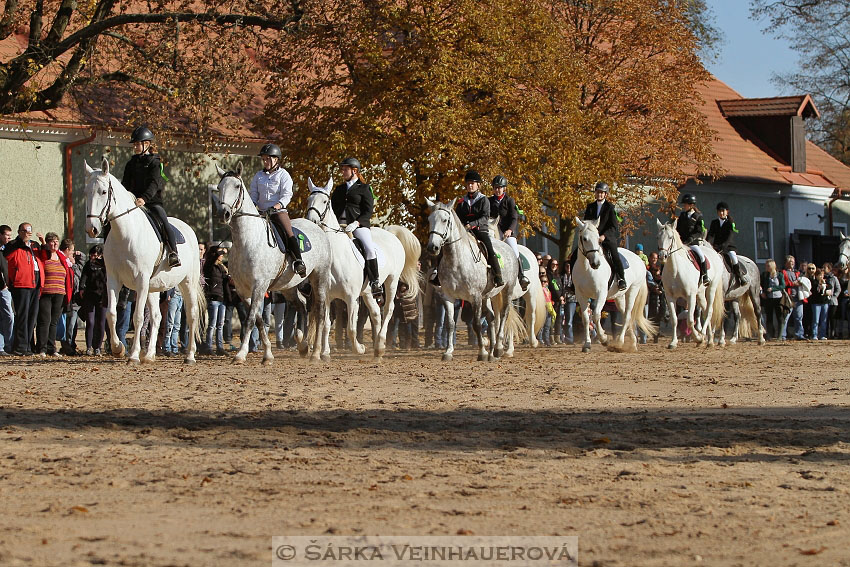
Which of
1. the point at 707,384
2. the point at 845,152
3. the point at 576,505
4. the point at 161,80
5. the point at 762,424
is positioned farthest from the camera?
the point at 845,152

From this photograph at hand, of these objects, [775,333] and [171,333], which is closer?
[171,333]

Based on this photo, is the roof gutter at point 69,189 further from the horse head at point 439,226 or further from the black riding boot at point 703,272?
the horse head at point 439,226

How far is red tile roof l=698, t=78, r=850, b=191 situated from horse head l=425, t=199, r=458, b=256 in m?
34.8

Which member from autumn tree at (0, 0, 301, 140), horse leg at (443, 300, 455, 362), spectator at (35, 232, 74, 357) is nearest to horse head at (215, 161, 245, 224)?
horse leg at (443, 300, 455, 362)

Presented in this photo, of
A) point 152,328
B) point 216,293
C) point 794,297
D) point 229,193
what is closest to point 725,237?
point 794,297

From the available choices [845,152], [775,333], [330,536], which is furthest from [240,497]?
[845,152]

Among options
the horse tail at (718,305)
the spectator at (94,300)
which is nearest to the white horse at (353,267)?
the spectator at (94,300)

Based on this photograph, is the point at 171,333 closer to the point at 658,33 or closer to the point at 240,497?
the point at 240,497

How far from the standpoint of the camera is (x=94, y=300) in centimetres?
2003

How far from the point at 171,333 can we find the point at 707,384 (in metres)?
9.99

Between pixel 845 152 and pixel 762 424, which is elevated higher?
pixel 845 152

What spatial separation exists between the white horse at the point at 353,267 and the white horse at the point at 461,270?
1022 millimetres

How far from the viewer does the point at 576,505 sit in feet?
22.8

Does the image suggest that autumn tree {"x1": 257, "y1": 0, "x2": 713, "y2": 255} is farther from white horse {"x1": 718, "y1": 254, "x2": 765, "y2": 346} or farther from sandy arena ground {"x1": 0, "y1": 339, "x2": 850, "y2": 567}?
sandy arena ground {"x1": 0, "y1": 339, "x2": 850, "y2": 567}
